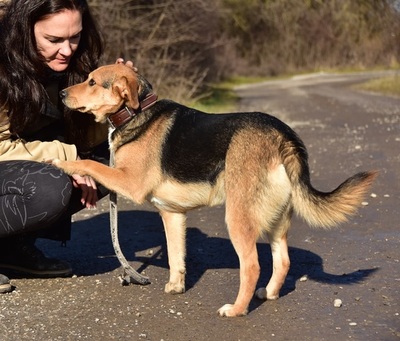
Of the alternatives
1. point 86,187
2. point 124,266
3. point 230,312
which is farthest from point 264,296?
point 86,187

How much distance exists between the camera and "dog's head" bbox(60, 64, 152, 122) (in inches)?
197

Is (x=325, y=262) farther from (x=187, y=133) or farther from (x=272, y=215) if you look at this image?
(x=187, y=133)

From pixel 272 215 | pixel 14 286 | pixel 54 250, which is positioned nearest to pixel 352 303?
pixel 272 215

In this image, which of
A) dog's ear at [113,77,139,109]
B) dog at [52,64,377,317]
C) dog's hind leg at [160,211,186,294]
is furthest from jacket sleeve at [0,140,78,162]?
dog's hind leg at [160,211,186,294]

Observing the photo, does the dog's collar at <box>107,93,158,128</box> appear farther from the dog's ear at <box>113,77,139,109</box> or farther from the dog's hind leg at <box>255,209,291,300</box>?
the dog's hind leg at <box>255,209,291,300</box>

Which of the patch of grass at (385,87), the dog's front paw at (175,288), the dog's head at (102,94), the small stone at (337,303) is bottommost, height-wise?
the patch of grass at (385,87)

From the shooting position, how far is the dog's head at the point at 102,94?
5.01 metres

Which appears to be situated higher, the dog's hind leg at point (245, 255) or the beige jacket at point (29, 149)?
the beige jacket at point (29, 149)

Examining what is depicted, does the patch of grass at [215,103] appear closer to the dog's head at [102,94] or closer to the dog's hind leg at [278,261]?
the dog's head at [102,94]

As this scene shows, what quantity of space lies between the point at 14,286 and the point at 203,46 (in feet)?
50.8

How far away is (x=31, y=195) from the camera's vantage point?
4973 millimetres

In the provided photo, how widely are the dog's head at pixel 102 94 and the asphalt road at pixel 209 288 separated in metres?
1.18

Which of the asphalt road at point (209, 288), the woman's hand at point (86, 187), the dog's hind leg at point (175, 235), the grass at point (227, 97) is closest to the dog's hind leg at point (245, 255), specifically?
the asphalt road at point (209, 288)

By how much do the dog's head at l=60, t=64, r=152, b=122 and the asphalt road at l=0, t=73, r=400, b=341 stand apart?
1.18 m
